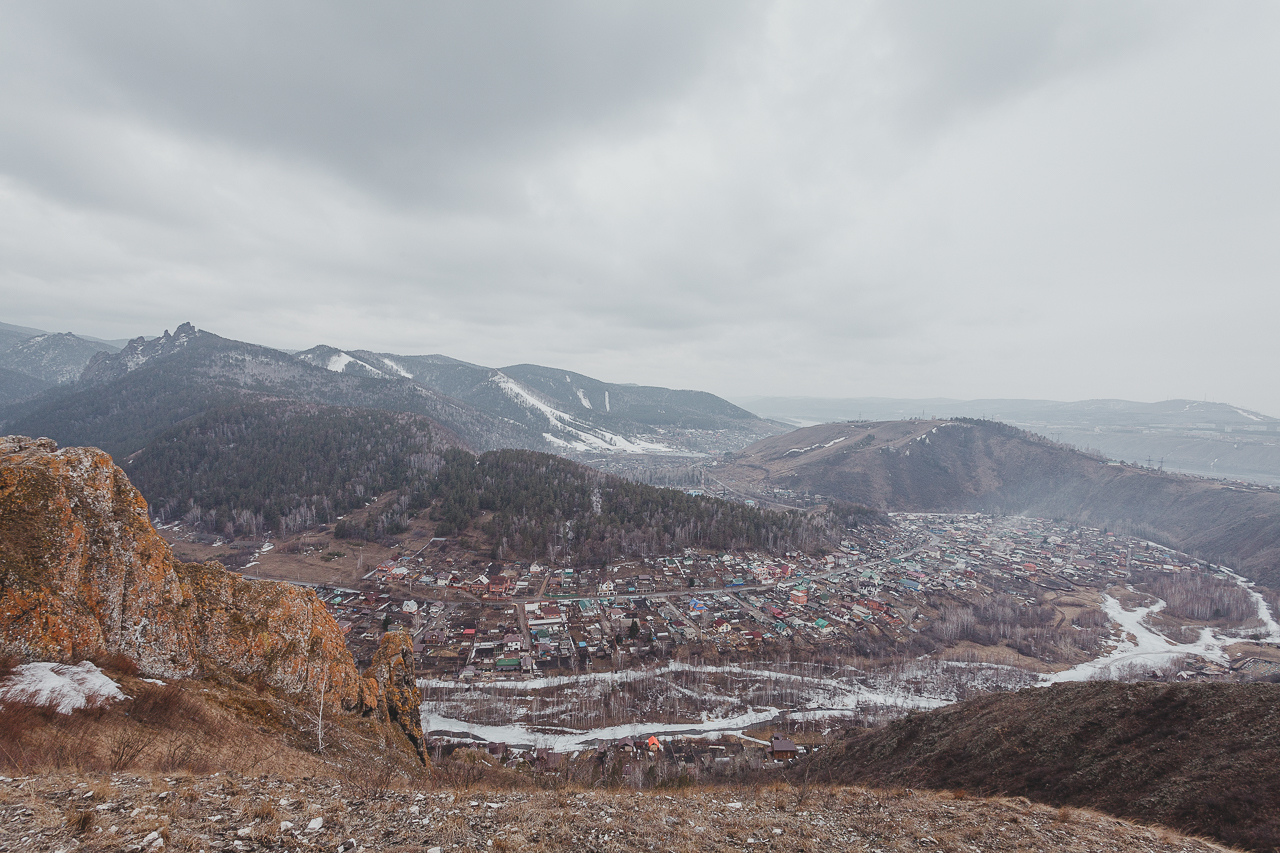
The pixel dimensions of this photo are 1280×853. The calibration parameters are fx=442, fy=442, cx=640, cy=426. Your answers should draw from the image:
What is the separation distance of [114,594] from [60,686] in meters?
3.42

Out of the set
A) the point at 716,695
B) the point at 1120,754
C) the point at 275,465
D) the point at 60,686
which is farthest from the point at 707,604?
the point at 275,465

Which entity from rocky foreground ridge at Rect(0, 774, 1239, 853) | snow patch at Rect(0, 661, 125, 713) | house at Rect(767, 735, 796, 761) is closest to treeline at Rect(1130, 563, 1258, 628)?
house at Rect(767, 735, 796, 761)

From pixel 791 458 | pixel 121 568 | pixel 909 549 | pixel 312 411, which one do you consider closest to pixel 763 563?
pixel 909 549

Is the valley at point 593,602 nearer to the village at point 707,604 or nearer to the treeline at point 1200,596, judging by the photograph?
the village at point 707,604

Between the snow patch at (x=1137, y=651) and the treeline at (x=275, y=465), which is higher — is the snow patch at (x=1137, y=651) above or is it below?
below

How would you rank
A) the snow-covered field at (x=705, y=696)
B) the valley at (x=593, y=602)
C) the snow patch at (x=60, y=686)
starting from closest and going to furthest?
the snow patch at (x=60, y=686) < the valley at (x=593, y=602) < the snow-covered field at (x=705, y=696)

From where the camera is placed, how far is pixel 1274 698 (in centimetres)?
1435

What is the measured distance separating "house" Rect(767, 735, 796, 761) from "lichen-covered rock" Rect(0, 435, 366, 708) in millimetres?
26422

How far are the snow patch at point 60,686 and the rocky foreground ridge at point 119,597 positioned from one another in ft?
2.01

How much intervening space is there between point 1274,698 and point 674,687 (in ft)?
109

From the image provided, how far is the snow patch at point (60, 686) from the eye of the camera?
8.04m

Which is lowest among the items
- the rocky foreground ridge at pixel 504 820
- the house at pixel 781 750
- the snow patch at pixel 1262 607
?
the snow patch at pixel 1262 607

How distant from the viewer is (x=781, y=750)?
2928 cm

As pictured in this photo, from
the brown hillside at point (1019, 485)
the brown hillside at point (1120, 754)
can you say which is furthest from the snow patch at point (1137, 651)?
the brown hillside at point (1019, 485)
